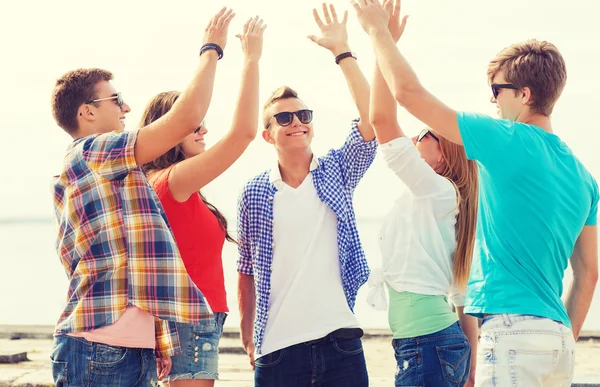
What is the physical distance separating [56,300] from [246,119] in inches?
630

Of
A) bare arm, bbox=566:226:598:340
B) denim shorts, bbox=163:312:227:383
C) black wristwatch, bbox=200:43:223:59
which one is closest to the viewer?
bare arm, bbox=566:226:598:340

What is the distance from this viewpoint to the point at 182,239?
170 inches

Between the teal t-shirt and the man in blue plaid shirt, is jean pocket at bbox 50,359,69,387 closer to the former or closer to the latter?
the man in blue plaid shirt

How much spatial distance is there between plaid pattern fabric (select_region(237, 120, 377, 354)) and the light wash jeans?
1025 mm

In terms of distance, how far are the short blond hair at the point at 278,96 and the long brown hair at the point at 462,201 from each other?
0.85 m

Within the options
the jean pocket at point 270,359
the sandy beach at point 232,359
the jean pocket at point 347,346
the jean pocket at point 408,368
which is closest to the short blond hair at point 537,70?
the jean pocket at point 408,368

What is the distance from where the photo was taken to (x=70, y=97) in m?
4.01

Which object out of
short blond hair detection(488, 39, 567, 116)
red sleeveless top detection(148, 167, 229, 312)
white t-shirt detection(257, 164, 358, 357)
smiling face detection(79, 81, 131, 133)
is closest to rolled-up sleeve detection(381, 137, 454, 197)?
white t-shirt detection(257, 164, 358, 357)

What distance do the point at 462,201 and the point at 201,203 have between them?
4.40ft

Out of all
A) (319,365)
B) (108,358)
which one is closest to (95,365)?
(108,358)

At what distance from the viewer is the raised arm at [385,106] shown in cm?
391

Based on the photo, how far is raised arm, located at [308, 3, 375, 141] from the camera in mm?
4398

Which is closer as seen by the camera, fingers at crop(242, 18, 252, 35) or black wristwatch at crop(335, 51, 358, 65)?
fingers at crop(242, 18, 252, 35)

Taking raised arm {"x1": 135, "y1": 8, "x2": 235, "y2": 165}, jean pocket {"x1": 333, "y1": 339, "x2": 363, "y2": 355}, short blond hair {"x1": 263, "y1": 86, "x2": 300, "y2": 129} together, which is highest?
short blond hair {"x1": 263, "y1": 86, "x2": 300, "y2": 129}
